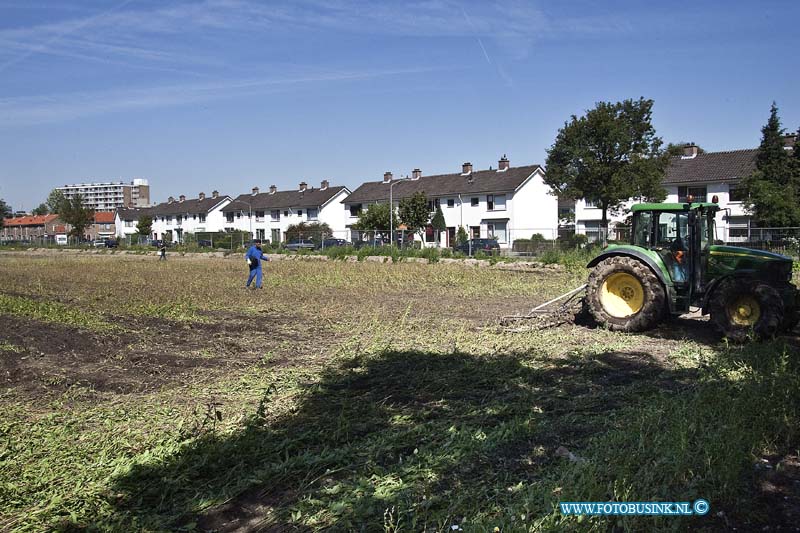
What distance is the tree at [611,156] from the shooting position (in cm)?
3316

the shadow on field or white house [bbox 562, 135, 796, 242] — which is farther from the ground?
white house [bbox 562, 135, 796, 242]

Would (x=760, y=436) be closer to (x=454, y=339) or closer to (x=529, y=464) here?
(x=529, y=464)

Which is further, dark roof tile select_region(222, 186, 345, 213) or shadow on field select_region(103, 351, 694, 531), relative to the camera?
dark roof tile select_region(222, 186, 345, 213)

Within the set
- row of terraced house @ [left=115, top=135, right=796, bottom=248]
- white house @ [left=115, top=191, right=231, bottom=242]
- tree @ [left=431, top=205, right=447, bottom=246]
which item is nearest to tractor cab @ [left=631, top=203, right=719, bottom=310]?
row of terraced house @ [left=115, top=135, right=796, bottom=248]

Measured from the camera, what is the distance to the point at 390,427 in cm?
568

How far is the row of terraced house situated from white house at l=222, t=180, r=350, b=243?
0.11 meters

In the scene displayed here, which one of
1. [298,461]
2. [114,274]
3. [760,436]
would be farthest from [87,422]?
[114,274]

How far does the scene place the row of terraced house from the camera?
4562 cm

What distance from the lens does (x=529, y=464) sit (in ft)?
15.4

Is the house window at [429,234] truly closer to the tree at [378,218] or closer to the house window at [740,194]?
the tree at [378,218]

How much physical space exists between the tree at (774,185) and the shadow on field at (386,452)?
2823 cm

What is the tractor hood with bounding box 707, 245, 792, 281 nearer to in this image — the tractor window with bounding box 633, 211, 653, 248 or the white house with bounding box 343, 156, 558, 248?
the tractor window with bounding box 633, 211, 653, 248

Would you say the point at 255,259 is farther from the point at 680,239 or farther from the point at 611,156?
the point at 611,156

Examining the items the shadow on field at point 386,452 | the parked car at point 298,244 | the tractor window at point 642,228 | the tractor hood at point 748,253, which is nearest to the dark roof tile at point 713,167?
the parked car at point 298,244
